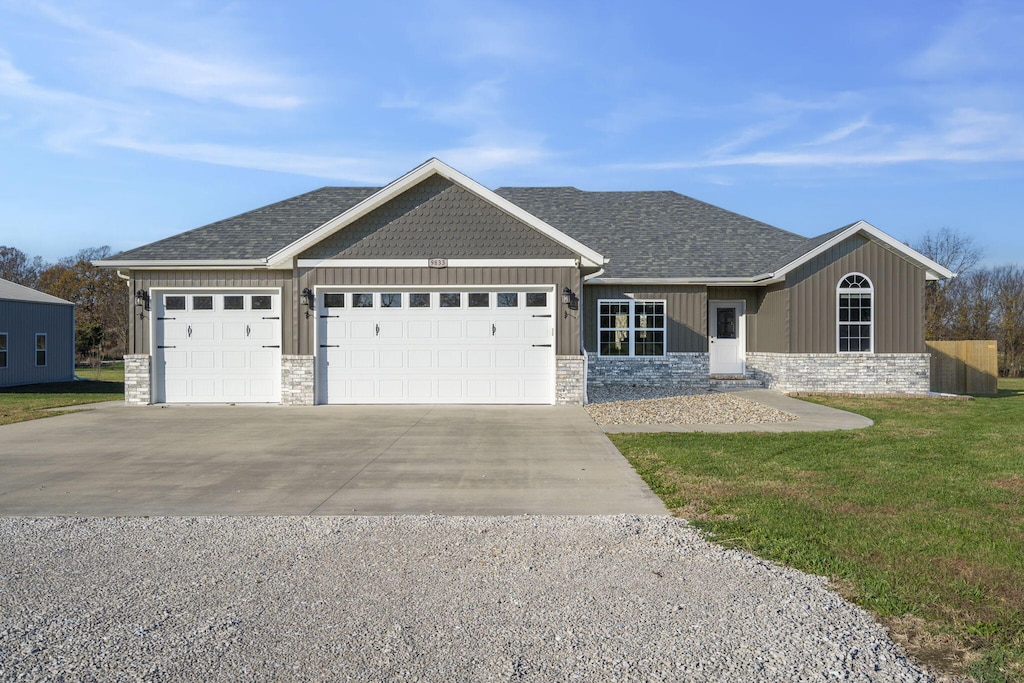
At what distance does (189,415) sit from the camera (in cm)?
1423

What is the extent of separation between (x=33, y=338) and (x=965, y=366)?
31.9 metres

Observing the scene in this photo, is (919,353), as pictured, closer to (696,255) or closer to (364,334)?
(696,255)

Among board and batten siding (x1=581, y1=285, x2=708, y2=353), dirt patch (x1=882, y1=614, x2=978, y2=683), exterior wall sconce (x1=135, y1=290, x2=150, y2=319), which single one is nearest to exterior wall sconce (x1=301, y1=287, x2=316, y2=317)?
exterior wall sconce (x1=135, y1=290, x2=150, y2=319)

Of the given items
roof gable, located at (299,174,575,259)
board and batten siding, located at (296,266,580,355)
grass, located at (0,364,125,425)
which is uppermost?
roof gable, located at (299,174,575,259)

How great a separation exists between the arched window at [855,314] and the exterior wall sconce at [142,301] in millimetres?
16515

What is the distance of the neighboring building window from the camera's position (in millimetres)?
27906

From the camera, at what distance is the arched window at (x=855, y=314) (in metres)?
18.7

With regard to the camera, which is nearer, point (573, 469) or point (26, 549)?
point (26, 549)

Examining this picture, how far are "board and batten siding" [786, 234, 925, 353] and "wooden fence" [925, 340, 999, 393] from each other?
3314 millimetres

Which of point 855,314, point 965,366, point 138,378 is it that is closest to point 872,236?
point 855,314

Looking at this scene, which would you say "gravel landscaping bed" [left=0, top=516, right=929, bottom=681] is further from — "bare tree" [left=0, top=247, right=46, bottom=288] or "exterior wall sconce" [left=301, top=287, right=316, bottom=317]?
"bare tree" [left=0, top=247, right=46, bottom=288]

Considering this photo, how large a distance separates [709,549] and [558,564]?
1158 mm

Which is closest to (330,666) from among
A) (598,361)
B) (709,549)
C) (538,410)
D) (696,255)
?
(709,549)

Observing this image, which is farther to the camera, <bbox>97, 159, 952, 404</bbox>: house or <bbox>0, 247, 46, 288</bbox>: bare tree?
<bbox>0, 247, 46, 288</bbox>: bare tree
